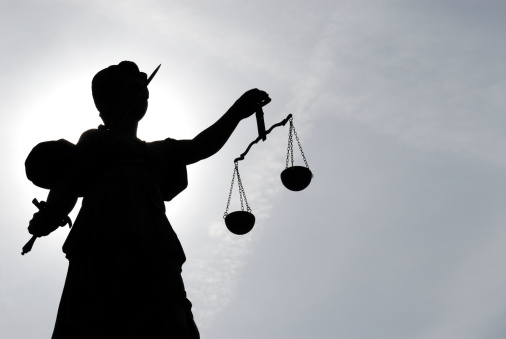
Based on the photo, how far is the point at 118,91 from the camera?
22.2 ft

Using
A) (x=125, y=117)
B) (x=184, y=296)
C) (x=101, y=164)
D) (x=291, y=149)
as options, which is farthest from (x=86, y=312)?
(x=291, y=149)

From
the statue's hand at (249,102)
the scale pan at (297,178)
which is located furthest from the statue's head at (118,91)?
the scale pan at (297,178)

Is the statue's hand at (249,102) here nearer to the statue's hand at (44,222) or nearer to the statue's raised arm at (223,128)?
the statue's raised arm at (223,128)

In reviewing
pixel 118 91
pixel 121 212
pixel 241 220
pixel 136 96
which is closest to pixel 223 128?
pixel 136 96

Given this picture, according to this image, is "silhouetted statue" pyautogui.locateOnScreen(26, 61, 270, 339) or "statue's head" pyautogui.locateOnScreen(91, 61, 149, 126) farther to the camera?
"statue's head" pyautogui.locateOnScreen(91, 61, 149, 126)

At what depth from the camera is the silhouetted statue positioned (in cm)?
543

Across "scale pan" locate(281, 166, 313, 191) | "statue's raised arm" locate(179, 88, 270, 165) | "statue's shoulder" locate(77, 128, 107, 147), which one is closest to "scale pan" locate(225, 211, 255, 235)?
"scale pan" locate(281, 166, 313, 191)

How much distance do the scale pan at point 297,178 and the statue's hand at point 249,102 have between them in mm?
4431

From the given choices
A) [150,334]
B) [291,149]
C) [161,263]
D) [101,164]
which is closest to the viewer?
[150,334]

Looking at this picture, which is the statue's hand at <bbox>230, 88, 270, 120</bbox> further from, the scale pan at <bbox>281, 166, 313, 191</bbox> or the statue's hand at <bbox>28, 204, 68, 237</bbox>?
the scale pan at <bbox>281, 166, 313, 191</bbox>

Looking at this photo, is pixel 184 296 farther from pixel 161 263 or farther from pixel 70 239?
A: pixel 70 239

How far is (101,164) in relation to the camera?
20.8 feet

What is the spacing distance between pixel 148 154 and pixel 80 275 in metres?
1.24

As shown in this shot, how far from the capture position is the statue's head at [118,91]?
6715 mm
